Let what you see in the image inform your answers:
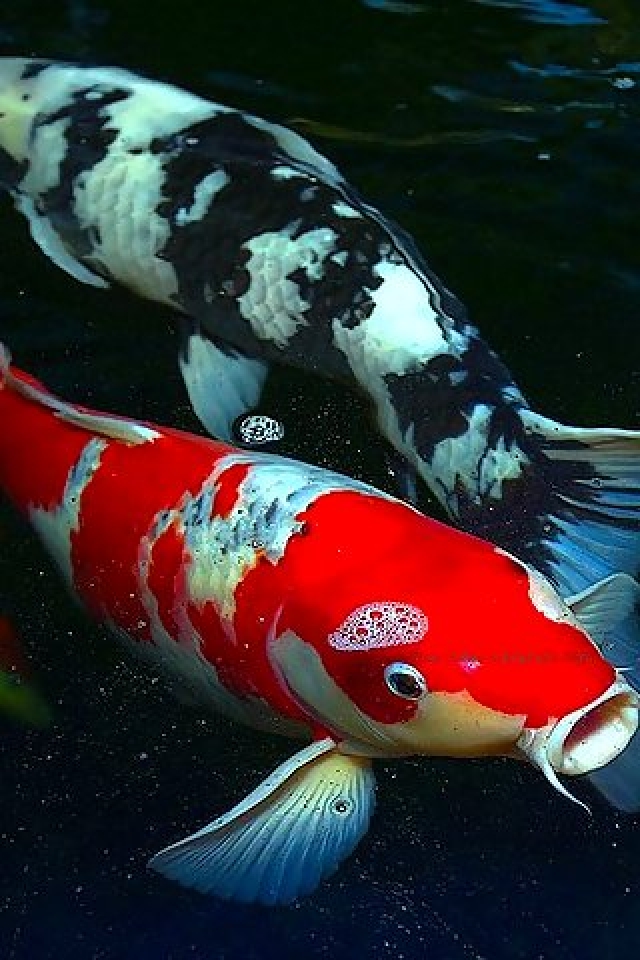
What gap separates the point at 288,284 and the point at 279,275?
0.11 feet

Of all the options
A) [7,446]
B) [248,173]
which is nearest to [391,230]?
[248,173]

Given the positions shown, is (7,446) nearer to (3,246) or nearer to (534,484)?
(534,484)

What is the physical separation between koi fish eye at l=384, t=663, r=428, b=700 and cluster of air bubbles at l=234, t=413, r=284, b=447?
48.4 inches

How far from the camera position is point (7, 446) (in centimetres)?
250

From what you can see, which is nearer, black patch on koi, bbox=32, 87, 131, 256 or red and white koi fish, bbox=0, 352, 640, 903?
red and white koi fish, bbox=0, 352, 640, 903

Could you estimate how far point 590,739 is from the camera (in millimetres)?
1797

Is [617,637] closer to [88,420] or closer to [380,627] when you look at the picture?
[380,627]

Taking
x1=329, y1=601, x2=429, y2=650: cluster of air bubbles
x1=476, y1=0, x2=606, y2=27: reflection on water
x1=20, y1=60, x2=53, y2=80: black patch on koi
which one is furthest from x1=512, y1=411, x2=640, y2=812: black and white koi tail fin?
x1=476, y1=0, x2=606, y2=27: reflection on water

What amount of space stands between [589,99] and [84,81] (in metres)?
1.43

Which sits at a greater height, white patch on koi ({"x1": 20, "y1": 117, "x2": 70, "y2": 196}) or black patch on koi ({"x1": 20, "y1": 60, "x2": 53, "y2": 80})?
black patch on koi ({"x1": 20, "y1": 60, "x2": 53, "y2": 80})

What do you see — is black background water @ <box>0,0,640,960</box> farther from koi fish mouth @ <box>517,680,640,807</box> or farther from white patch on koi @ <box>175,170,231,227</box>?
koi fish mouth @ <box>517,680,640,807</box>

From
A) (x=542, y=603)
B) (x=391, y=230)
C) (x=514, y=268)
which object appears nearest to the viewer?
(x=542, y=603)

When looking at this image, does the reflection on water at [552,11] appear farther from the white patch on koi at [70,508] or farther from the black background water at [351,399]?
the white patch on koi at [70,508]

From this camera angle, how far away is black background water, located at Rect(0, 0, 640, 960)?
2.23m
